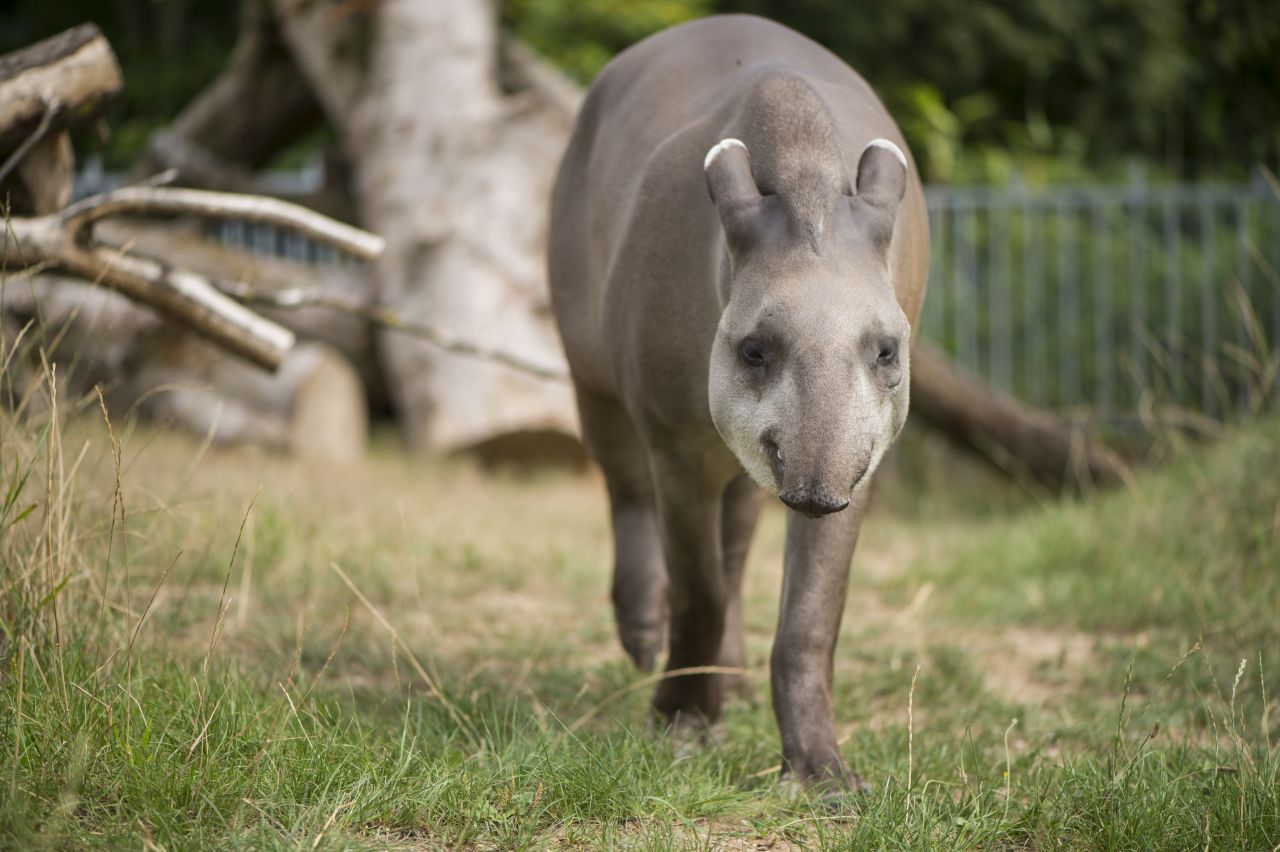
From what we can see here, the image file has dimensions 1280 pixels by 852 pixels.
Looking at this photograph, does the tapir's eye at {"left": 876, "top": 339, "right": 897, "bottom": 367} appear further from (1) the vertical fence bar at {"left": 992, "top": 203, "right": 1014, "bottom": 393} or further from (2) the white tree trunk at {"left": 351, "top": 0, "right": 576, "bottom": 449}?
(1) the vertical fence bar at {"left": 992, "top": 203, "right": 1014, "bottom": 393}

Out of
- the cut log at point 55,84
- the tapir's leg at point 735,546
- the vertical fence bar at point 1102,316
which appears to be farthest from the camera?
the vertical fence bar at point 1102,316

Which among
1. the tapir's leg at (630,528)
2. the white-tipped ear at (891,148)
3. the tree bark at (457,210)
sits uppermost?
the white-tipped ear at (891,148)

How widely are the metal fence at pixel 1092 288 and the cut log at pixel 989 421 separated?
202cm

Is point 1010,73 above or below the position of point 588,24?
below

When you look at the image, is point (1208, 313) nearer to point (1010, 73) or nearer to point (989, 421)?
point (989, 421)

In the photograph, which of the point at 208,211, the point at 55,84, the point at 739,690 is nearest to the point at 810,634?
the point at 739,690

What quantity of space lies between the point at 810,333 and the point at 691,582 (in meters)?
1.05

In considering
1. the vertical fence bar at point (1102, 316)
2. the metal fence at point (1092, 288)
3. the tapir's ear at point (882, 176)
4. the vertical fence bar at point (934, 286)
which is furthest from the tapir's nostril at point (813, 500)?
the vertical fence bar at point (934, 286)

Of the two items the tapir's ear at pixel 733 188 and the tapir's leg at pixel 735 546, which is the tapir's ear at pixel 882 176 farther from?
the tapir's leg at pixel 735 546

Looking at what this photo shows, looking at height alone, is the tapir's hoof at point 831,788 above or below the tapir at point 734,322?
below

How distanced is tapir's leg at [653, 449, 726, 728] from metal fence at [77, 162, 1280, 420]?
663 centimetres

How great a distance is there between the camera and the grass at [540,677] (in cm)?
Result: 272

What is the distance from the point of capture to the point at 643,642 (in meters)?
4.40

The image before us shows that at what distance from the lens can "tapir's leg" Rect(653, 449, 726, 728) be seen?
3.54 meters
